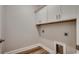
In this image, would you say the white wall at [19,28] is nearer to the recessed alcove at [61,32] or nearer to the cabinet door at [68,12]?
the recessed alcove at [61,32]

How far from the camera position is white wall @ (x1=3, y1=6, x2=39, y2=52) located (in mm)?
1181

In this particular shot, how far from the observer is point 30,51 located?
1.16 metres

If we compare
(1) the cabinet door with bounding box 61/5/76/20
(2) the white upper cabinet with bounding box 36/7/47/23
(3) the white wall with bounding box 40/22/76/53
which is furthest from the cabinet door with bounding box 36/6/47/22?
(1) the cabinet door with bounding box 61/5/76/20

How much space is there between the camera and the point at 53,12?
1.32 m

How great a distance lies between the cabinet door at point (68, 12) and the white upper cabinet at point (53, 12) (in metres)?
0.07

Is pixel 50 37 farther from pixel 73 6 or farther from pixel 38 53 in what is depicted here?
pixel 73 6

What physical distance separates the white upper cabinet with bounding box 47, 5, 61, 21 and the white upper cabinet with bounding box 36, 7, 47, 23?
6cm

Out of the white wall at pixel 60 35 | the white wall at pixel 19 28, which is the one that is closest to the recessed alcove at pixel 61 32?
A: the white wall at pixel 60 35

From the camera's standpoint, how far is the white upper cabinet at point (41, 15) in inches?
49.8

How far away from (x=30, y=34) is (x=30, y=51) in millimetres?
235

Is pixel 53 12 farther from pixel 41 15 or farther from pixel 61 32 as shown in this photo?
pixel 61 32

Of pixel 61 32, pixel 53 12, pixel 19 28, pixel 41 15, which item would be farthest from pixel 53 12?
pixel 19 28

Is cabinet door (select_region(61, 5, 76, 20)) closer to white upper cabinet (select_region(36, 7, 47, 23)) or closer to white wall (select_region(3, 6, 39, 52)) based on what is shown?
white upper cabinet (select_region(36, 7, 47, 23))
